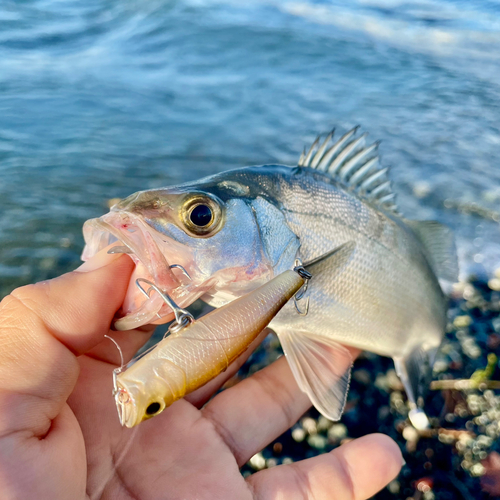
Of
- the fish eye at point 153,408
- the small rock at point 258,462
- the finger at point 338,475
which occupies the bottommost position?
the small rock at point 258,462

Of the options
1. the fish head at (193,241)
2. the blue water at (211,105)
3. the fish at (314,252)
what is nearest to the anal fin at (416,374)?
the fish at (314,252)

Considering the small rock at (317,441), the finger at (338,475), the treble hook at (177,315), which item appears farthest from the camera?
the small rock at (317,441)

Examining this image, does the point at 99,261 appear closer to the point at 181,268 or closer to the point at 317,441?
the point at 181,268

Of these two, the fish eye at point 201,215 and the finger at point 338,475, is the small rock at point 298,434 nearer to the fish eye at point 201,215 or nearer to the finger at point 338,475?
the finger at point 338,475

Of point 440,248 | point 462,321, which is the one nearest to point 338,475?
point 440,248

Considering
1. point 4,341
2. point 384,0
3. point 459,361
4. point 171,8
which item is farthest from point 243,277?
point 384,0

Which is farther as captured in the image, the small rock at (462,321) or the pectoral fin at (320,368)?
the small rock at (462,321)
